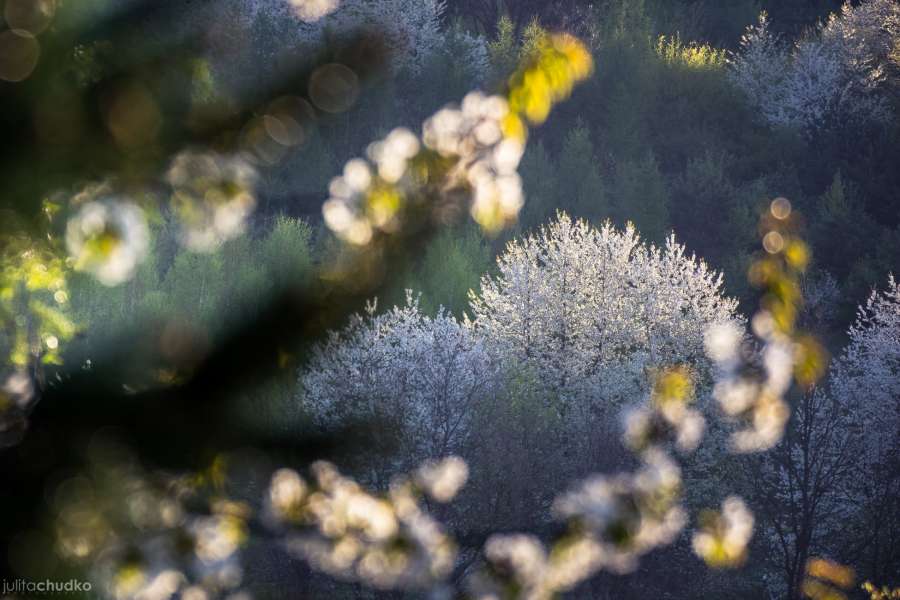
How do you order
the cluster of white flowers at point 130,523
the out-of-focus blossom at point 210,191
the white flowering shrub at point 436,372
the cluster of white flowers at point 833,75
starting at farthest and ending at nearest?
the cluster of white flowers at point 833,75 < the white flowering shrub at point 436,372 < the out-of-focus blossom at point 210,191 < the cluster of white flowers at point 130,523

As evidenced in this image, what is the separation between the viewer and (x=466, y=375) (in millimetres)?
26812

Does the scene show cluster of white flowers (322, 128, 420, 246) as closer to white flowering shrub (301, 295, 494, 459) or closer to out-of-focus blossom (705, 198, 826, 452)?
out-of-focus blossom (705, 198, 826, 452)

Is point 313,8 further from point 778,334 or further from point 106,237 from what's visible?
point 778,334

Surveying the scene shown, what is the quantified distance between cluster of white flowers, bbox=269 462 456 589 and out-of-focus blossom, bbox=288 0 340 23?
99 centimetres

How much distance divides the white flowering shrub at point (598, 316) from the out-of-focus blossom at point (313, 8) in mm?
25966

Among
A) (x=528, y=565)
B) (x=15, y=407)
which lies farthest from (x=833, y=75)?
(x=15, y=407)

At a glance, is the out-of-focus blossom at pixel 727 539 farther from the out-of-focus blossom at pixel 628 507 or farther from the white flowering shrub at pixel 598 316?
the white flowering shrub at pixel 598 316

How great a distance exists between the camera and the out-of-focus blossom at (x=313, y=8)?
2445mm

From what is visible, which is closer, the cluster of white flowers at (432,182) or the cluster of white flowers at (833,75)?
the cluster of white flowers at (432,182)

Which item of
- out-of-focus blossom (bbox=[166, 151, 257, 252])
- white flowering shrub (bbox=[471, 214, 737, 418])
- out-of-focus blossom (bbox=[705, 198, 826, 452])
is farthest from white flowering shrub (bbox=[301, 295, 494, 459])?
out-of-focus blossom (bbox=[705, 198, 826, 452])

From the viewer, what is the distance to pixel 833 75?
2117 inches

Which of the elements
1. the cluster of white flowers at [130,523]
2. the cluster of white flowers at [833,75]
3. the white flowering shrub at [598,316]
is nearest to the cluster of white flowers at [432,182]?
the cluster of white flowers at [130,523]

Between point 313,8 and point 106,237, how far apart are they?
0.74m

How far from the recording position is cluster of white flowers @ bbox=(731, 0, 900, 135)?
53625mm
